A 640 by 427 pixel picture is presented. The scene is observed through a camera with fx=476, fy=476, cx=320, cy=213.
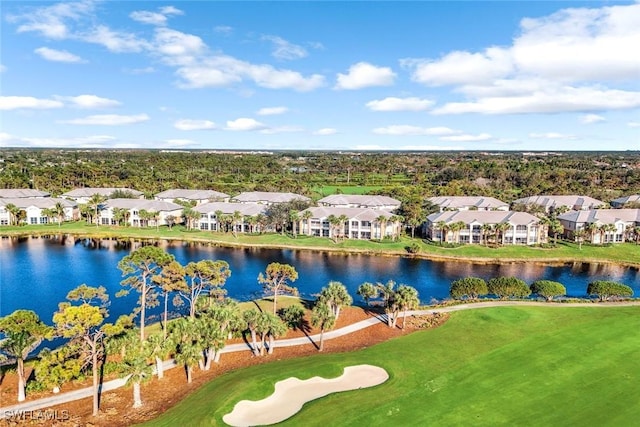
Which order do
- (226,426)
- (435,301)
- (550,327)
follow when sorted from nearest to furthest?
(226,426) < (550,327) < (435,301)

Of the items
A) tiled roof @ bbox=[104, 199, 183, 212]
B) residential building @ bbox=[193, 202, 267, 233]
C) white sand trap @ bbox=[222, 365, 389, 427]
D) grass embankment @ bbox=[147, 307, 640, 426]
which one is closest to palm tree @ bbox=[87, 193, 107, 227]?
tiled roof @ bbox=[104, 199, 183, 212]

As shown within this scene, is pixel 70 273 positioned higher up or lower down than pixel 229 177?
lower down

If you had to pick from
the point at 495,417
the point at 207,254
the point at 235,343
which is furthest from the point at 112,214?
the point at 495,417

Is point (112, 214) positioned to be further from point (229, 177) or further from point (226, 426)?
point (226, 426)

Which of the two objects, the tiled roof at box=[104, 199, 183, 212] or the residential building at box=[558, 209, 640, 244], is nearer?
the residential building at box=[558, 209, 640, 244]

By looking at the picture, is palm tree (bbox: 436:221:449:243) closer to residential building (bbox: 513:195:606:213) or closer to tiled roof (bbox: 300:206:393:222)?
tiled roof (bbox: 300:206:393:222)

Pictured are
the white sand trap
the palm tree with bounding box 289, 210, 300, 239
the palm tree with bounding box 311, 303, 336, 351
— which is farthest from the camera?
the palm tree with bounding box 289, 210, 300, 239

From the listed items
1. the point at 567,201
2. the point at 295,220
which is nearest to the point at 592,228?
the point at 567,201
